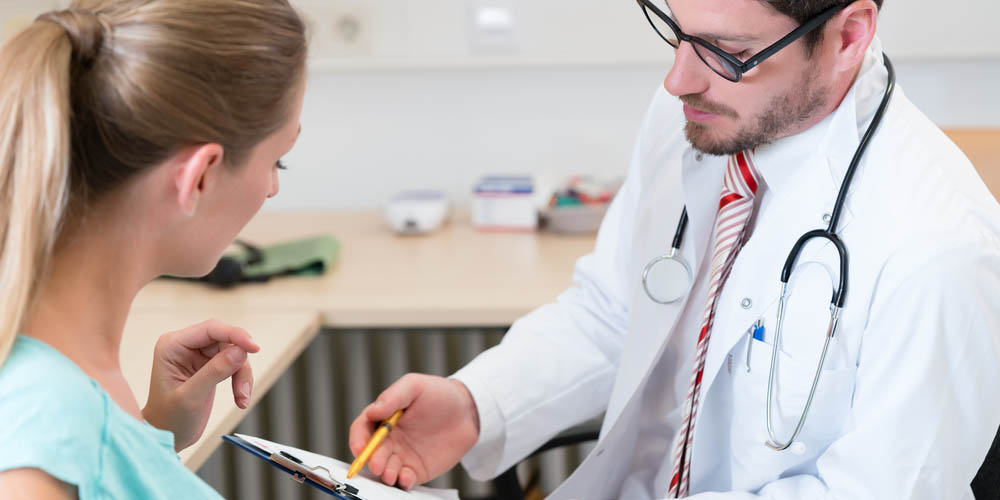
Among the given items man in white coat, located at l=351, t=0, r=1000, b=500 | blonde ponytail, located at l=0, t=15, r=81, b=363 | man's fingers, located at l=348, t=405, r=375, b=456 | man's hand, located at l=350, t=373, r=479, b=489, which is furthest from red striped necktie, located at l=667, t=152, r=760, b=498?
blonde ponytail, located at l=0, t=15, r=81, b=363

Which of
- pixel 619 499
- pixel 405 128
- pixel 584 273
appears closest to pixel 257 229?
pixel 405 128

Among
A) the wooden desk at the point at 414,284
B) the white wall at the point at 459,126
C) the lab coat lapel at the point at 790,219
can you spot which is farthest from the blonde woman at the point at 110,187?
the white wall at the point at 459,126

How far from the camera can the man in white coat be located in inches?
36.0

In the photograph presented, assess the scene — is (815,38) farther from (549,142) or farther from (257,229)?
(257,229)

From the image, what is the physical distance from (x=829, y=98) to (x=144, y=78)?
2.48 feet

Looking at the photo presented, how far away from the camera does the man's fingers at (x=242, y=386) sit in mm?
961

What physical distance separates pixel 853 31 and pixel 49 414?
892 millimetres

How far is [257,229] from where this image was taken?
6.79 feet

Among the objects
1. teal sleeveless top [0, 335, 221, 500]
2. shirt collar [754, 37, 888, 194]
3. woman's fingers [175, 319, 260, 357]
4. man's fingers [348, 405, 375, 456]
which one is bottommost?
man's fingers [348, 405, 375, 456]

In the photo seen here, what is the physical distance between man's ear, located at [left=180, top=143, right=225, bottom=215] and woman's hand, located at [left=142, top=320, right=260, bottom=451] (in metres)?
0.24

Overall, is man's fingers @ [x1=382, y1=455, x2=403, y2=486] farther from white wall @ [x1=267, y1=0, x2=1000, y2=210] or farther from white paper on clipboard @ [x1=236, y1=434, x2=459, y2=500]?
white wall @ [x1=267, y1=0, x2=1000, y2=210]

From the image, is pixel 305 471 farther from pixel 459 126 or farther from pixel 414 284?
pixel 459 126

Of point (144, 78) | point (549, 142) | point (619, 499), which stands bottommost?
point (619, 499)

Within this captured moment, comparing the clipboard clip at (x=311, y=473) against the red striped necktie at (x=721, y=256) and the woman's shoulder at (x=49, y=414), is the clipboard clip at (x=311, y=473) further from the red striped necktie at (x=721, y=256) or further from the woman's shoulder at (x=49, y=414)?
the red striped necktie at (x=721, y=256)
